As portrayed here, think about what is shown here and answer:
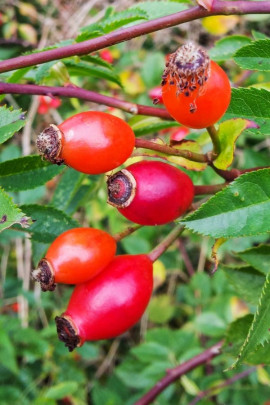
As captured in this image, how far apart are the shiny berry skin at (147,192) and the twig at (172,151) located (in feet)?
0.12

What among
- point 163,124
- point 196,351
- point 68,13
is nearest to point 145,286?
point 163,124

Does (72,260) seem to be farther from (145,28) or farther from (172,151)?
(145,28)

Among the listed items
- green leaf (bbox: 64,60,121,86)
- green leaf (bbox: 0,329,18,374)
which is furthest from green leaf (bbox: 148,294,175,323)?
green leaf (bbox: 64,60,121,86)

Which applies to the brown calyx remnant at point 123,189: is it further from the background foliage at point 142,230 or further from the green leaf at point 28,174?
the green leaf at point 28,174

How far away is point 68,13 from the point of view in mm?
4816

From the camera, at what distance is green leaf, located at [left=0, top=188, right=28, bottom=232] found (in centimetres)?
93

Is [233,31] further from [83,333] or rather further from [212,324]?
[83,333]

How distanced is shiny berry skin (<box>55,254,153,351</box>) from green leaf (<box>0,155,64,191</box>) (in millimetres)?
345

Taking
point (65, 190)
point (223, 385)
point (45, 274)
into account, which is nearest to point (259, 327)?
point (45, 274)

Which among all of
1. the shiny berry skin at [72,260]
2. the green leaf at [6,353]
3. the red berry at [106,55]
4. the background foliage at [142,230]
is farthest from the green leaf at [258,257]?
the red berry at [106,55]

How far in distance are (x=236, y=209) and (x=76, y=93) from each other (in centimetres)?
53

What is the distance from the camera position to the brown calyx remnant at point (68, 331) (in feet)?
3.57

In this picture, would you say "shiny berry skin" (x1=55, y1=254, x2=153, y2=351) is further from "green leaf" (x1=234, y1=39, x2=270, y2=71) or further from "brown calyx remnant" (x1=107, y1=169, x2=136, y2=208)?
"green leaf" (x1=234, y1=39, x2=270, y2=71)

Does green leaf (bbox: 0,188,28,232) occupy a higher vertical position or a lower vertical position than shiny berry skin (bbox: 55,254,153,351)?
higher
